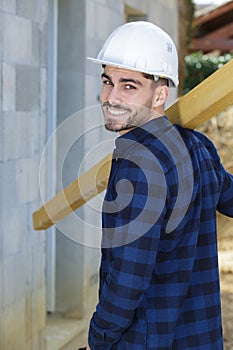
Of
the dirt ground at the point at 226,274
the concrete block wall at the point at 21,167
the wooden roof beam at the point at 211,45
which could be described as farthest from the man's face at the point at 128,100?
the wooden roof beam at the point at 211,45

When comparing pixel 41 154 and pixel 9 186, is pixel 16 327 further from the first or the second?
pixel 41 154

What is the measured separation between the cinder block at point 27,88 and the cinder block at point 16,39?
60mm

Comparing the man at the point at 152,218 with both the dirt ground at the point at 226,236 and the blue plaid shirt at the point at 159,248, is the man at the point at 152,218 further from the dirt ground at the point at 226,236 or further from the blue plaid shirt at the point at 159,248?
the dirt ground at the point at 226,236

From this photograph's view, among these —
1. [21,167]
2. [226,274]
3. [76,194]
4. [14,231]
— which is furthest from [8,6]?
[226,274]

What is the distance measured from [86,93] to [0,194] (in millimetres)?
1552

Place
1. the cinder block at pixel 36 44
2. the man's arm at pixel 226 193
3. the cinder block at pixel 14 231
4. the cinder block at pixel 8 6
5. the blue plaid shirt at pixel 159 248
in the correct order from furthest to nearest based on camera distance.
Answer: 1. the cinder block at pixel 36 44
2. the cinder block at pixel 14 231
3. the cinder block at pixel 8 6
4. the man's arm at pixel 226 193
5. the blue plaid shirt at pixel 159 248

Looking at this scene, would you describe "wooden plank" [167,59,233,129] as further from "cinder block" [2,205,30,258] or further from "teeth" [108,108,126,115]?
"cinder block" [2,205,30,258]

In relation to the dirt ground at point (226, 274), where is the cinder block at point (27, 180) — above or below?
above

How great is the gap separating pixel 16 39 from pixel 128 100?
5.33 feet

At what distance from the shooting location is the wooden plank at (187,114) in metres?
2.53

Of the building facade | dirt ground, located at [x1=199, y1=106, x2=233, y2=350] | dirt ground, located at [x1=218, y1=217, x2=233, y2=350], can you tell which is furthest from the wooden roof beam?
the building facade

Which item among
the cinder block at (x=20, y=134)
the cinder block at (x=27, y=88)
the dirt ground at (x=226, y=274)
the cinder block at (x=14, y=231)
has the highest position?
the cinder block at (x=27, y=88)

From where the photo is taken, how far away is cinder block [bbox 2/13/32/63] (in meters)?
3.90

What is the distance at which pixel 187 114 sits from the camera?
266cm
